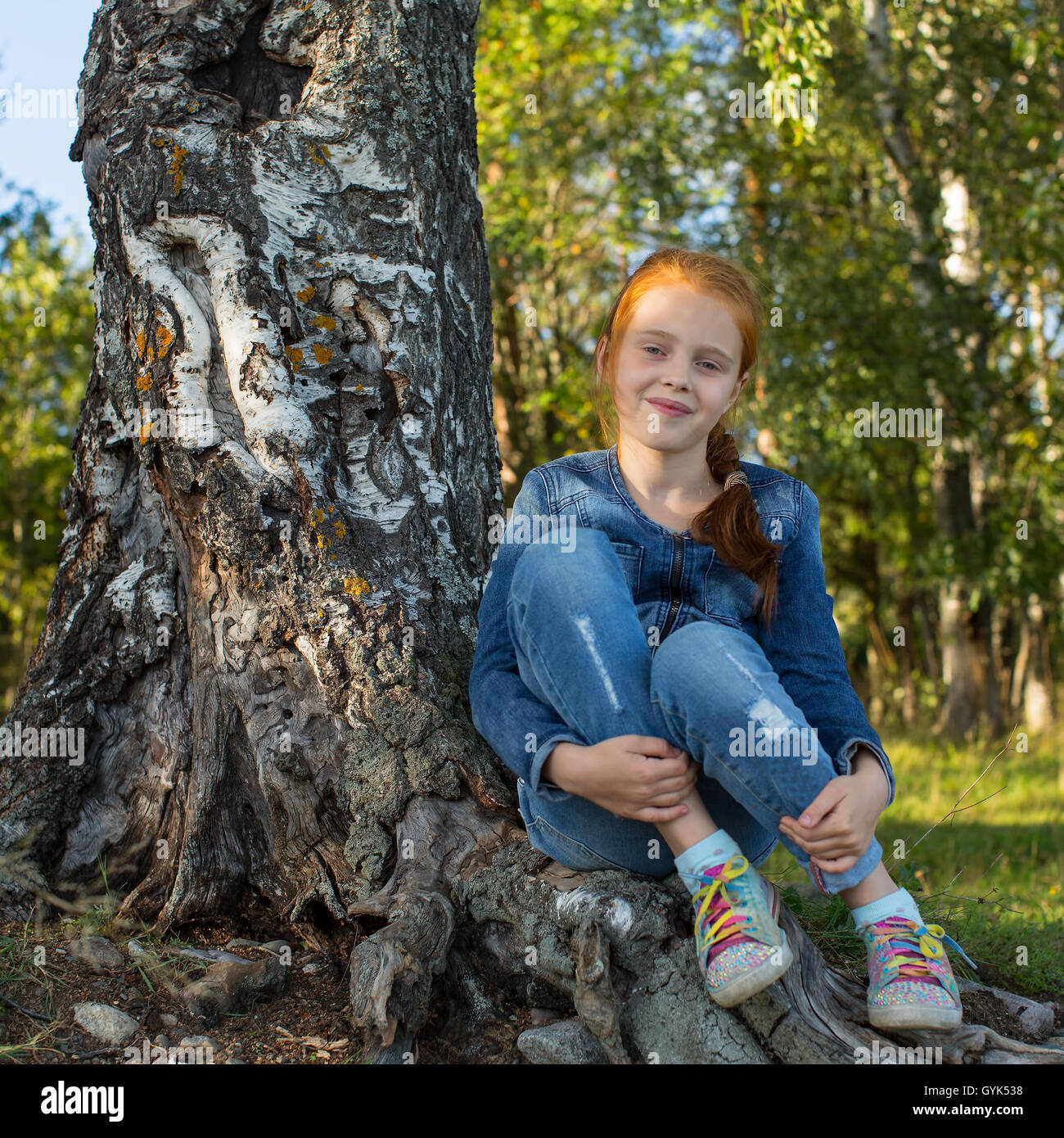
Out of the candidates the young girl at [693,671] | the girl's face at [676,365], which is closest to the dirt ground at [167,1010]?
the young girl at [693,671]

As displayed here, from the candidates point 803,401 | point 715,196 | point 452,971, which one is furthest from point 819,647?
point 715,196

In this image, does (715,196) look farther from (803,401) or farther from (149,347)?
(149,347)

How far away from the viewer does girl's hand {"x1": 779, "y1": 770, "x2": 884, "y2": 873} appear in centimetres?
191

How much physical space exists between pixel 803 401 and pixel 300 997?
6.87 meters

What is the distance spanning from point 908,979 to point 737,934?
37 cm

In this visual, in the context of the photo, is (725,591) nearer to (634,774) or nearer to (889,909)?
(634,774)

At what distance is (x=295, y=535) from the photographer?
254cm

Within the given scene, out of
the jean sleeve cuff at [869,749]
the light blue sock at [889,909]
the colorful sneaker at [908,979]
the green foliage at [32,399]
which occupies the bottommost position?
the colorful sneaker at [908,979]

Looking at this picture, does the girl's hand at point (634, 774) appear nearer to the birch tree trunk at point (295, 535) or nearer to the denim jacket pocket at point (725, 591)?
the birch tree trunk at point (295, 535)

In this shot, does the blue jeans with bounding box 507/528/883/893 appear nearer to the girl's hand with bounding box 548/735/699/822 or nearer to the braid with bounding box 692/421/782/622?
the girl's hand with bounding box 548/735/699/822

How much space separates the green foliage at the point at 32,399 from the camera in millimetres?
13531

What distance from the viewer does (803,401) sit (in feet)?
26.9

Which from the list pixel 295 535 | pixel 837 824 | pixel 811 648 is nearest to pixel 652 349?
pixel 811 648

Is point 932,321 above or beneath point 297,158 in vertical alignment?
above
